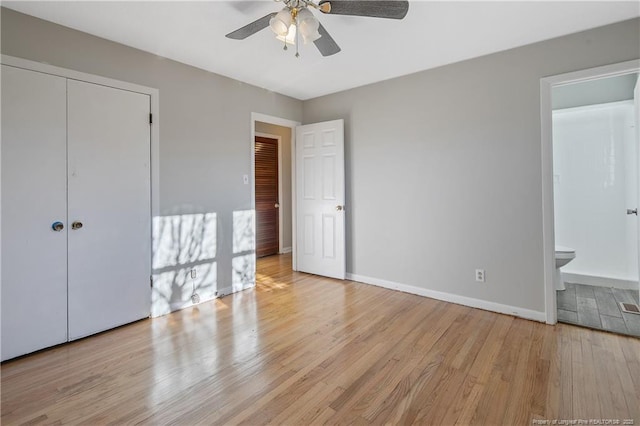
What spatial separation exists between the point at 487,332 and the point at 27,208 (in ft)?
11.9

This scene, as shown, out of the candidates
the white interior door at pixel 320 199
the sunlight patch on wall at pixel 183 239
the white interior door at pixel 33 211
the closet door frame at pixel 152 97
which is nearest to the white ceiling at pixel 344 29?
the closet door frame at pixel 152 97

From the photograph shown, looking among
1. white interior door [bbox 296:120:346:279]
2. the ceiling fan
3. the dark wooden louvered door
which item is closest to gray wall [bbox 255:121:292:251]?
the dark wooden louvered door

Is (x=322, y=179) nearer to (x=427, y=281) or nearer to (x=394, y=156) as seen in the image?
(x=394, y=156)

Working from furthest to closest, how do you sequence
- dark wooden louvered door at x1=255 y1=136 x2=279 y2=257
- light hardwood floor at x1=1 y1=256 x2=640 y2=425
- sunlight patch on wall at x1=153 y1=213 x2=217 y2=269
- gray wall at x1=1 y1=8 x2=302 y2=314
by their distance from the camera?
dark wooden louvered door at x1=255 y1=136 x2=279 y2=257 → sunlight patch on wall at x1=153 y1=213 x2=217 y2=269 → gray wall at x1=1 y1=8 x2=302 y2=314 → light hardwood floor at x1=1 y1=256 x2=640 y2=425

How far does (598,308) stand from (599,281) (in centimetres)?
96

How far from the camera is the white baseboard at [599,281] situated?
11.8 ft

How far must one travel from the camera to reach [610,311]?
9.71ft

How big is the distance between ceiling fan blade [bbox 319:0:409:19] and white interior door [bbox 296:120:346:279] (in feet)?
6.72

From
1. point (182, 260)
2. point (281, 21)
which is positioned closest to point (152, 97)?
point (182, 260)

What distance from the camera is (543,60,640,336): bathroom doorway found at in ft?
11.2

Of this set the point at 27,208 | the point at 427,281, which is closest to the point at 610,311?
the point at 427,281

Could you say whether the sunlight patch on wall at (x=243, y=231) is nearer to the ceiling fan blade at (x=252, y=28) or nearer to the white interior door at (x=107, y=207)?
the white interior door at (x=107, y=207)

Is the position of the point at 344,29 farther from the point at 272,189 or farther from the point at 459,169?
the point at 272,189

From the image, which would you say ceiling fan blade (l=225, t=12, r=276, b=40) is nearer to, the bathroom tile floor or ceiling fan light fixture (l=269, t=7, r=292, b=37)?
ceiling fan light fixture (l=269, t=7, r=292, b=37)
